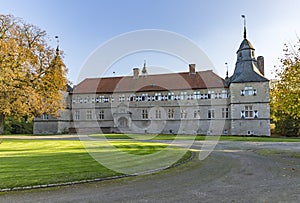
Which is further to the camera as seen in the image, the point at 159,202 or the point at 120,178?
the point at 120,178

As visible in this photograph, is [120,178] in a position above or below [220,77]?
below

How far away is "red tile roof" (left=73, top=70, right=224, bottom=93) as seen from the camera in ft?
149

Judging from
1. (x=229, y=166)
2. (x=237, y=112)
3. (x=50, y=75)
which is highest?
(x=50, y=75)

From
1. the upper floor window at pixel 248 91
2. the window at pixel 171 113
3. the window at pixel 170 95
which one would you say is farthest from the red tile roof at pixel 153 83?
the upper floor window at pixel 248 91

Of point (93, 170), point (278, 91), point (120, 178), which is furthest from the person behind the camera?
point (278, 91)

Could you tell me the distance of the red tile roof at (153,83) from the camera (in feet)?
149

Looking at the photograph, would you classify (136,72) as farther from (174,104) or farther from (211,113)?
(211,113)

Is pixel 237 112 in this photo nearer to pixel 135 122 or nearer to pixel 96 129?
pixel 135 122

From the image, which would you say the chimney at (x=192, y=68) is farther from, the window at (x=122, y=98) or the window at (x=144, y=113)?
the window at (x=122, y=98)

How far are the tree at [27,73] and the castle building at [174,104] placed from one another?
731 inches

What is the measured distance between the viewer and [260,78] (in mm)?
40312

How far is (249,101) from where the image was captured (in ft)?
133

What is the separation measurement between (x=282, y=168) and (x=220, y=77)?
35457 mm

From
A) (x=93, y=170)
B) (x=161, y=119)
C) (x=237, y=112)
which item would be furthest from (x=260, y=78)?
(x=93, y=170)
